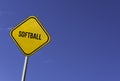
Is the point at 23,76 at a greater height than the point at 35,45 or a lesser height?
lesser

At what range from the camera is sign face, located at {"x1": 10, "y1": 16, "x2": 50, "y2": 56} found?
322 inches

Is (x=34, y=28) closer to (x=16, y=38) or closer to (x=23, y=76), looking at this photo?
(x=16, y=38)

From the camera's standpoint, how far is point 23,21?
877cm

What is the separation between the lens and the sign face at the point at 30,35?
26.9ft

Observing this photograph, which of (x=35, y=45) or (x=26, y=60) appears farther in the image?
(x=35, y=45)

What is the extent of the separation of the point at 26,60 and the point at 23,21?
63.4 inches

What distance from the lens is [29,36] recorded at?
846 centimetres

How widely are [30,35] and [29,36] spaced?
0.04 m

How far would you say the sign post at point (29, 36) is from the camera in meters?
8.18

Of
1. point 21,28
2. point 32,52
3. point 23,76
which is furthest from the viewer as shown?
point 21,28

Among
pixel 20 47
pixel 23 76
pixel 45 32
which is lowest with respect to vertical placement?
pixel 23 76

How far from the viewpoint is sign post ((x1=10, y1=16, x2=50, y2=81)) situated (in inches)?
322

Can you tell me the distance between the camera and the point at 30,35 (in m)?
8.48

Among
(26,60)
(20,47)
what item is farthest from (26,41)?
(26,60)
